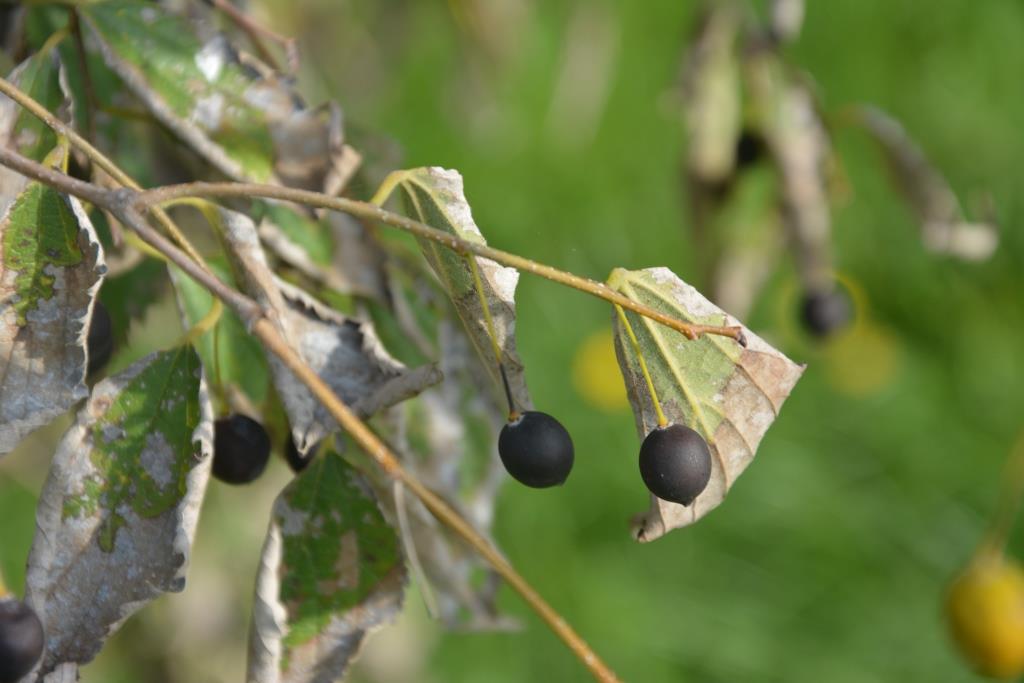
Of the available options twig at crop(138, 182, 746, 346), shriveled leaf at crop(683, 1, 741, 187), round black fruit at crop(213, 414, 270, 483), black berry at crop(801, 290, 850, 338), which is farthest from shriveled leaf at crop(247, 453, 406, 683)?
black berry at crop(801, 290, 850, 338)

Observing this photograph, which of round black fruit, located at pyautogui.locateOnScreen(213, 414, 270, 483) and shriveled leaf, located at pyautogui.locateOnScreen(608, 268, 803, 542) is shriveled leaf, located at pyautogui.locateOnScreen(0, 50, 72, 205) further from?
shriveled leaf, located at pyautogui.locateOnScreen(608, 268, 803, 542)

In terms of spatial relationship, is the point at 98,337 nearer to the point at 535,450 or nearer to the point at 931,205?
the point at 535,450

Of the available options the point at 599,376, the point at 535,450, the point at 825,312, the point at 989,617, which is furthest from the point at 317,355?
the point at 599,376

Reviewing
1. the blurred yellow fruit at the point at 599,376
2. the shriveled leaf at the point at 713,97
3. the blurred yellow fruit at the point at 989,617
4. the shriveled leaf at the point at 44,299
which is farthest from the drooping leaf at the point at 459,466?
the blurred yellow fruit at the point at 599,376

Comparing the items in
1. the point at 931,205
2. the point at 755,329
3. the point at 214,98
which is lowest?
the point at 755,329

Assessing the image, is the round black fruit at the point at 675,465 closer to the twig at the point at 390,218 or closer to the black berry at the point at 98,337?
the twig at the point at 390,218
